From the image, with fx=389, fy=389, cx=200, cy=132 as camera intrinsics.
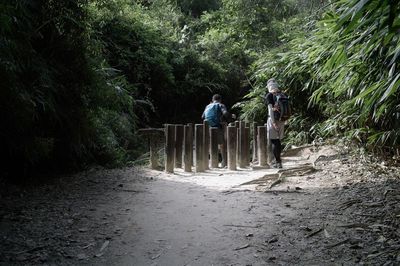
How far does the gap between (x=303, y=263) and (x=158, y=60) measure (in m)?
9.13

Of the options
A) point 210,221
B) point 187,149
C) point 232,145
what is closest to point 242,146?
point 232,145

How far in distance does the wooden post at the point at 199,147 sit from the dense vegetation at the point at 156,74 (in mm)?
1336

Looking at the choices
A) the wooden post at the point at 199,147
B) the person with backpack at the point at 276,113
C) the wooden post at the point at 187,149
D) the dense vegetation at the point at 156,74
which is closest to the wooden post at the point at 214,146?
the wooden post at the point at 199,147

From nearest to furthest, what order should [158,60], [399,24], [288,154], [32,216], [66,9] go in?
[399,24], [32,216], [66,9], [288,154], [158,60]

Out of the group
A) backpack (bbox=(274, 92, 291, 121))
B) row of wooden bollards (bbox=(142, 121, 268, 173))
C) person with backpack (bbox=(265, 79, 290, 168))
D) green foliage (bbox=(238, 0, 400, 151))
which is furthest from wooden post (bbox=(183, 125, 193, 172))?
green foliage (bbox=(238, 0, 400, 151))

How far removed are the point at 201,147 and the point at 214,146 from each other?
0.78 ft

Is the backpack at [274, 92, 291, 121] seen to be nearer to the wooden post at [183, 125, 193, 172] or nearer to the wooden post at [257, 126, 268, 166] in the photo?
the wooden post at [257, 126, 268, 166]

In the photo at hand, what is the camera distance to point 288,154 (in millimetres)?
8117

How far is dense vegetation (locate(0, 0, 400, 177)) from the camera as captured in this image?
384cm

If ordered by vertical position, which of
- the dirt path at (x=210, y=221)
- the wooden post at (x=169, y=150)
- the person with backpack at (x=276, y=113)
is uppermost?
the person with backpack at (x=276, y=113)

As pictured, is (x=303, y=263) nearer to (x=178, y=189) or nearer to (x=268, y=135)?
(x=178, y=189)

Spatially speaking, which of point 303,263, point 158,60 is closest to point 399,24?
point 303,263

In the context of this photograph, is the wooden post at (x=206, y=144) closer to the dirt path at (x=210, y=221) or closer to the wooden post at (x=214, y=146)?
the wooden post at (x=214, y=146)

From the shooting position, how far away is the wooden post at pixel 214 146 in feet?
21.9
